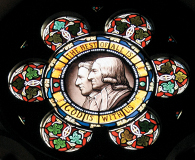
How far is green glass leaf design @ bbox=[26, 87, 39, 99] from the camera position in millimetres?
9250

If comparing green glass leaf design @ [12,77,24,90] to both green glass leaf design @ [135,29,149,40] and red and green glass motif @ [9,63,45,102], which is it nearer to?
red and green glass motif @ [9,63,45,102]

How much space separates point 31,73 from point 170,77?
239 centimetres

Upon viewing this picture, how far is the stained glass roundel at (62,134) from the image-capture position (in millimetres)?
8906

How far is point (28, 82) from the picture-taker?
937 centimetres

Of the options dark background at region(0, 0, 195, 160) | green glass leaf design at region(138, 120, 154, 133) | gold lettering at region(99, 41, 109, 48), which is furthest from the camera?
gold lettering at region(99, 41, 109, 48)

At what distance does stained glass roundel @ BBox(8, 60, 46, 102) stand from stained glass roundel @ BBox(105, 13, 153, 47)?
1.44m

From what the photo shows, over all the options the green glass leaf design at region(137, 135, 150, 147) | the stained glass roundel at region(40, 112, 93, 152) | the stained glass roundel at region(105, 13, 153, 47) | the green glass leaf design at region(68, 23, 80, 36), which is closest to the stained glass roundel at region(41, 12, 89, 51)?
the green glass leaf design at region(68, 23, 80, 36)

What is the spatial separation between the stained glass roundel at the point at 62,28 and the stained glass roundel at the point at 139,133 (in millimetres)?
1899

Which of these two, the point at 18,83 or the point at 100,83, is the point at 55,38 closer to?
the point at 18,83

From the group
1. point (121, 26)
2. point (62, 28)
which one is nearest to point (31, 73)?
point (62, 28)

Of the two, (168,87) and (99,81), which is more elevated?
(99,81)

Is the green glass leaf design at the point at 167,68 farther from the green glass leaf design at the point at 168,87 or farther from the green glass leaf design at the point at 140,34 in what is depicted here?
the green glass leaf design at the point at 140,34
